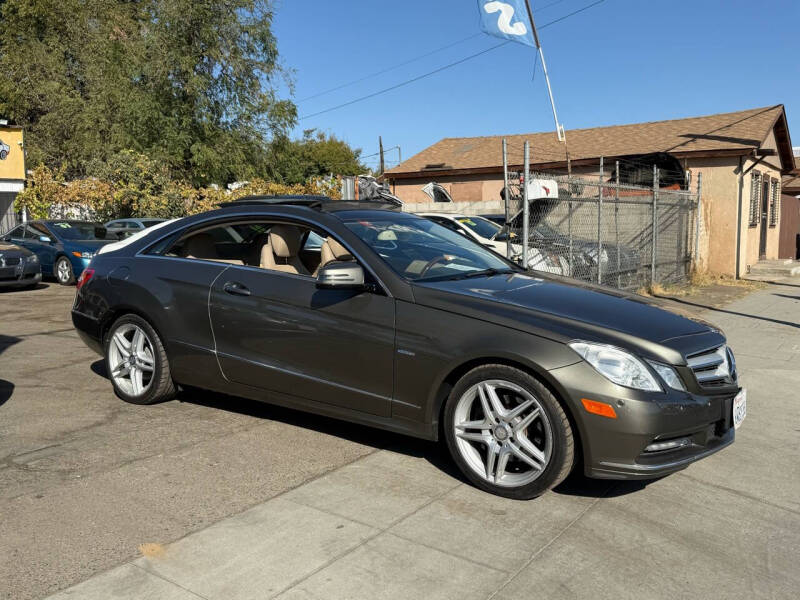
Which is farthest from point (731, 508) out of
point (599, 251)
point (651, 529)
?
point (599, 251)

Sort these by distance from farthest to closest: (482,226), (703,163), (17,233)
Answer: (703,163)
(17,233)
(482,226)

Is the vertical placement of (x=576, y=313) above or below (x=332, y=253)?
below

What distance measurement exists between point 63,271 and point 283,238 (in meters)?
11.2

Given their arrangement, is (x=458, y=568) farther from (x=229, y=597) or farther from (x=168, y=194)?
(x=168, y=194)

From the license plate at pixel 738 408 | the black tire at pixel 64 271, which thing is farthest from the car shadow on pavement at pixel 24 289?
the license plate at pixel 738 408

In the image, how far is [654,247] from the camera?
43.6ft

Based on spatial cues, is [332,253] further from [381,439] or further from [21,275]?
[21,275]

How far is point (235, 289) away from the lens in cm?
482

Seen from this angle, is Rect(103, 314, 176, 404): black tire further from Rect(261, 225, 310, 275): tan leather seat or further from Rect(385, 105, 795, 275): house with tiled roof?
Rect(385, 105, 795, 275): house with tiled roof

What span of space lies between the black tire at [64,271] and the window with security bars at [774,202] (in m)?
20.1

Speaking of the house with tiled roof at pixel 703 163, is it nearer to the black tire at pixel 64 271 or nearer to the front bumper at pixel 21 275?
the black tire at pixel 64 271

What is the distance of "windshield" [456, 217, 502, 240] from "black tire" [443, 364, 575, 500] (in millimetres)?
8362

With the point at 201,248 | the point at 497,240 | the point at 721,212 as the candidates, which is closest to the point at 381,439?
the point at 201,248

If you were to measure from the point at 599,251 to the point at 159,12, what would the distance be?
21441 millimetres
